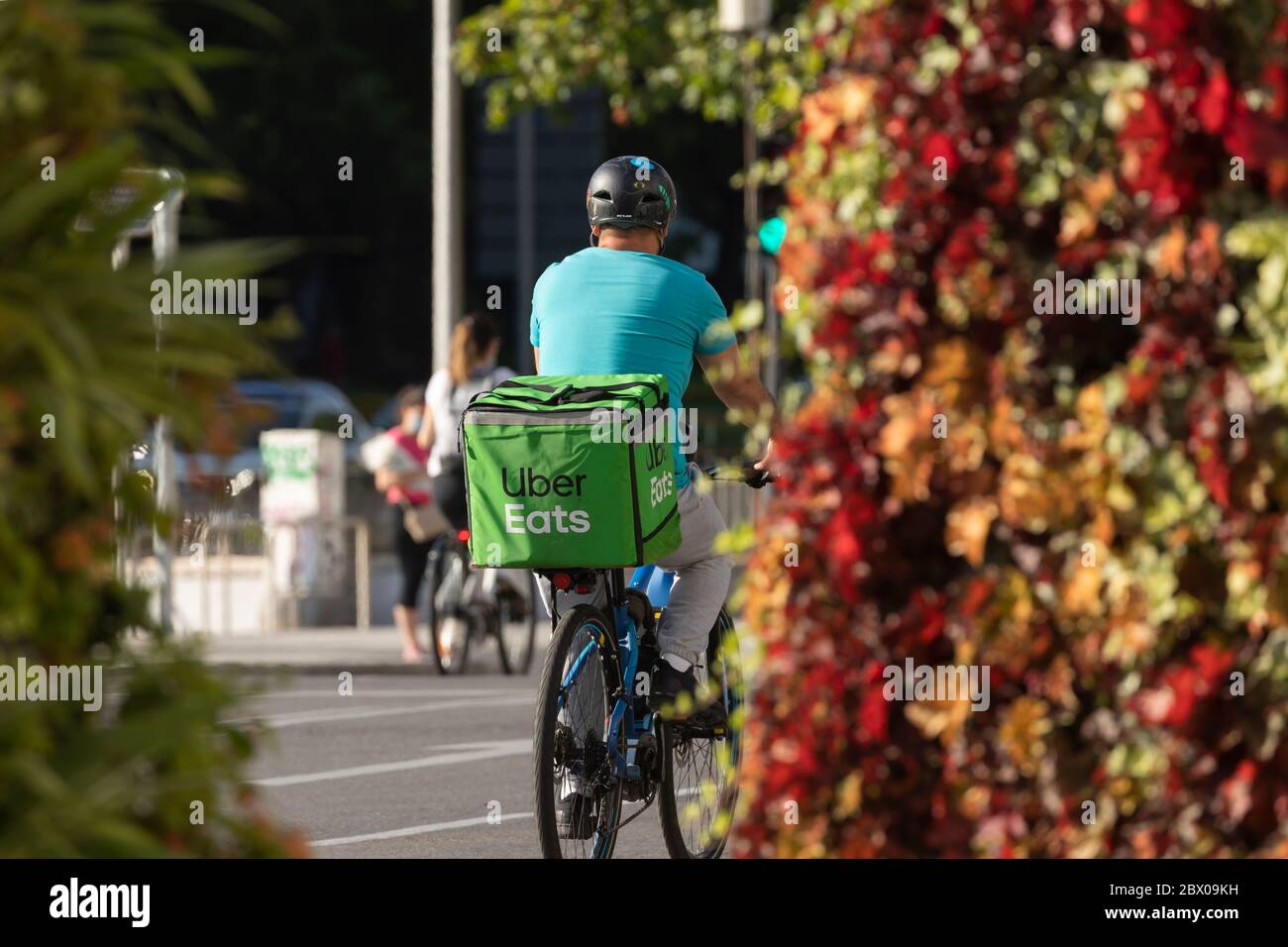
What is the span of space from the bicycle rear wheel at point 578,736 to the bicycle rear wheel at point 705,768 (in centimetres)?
32

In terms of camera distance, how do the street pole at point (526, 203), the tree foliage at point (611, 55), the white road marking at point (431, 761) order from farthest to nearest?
the street pole at point (526, 203) → the tree foliage at point (611, 55) → the white road marking at point (431, 761)

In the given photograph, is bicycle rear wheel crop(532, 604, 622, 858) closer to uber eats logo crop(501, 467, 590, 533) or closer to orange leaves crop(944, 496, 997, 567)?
uber eats logo crop(501, 467, 590, 533)

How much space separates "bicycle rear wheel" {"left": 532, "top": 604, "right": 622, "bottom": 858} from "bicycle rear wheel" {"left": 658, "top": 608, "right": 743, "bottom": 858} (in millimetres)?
322

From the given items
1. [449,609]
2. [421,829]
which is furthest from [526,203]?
[421,829]

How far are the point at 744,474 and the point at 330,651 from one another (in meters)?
10.3

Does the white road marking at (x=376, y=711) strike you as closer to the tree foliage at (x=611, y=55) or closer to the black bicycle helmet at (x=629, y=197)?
the black bicycle helmet at (x=629, y=197)

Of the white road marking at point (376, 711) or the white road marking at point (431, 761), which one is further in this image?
the white road marking at point (376, 711)

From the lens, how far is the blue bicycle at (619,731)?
247 inches

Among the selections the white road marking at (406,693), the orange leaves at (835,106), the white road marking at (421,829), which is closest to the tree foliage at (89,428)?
the orange leaves at (835,106)

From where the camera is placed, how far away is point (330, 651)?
657 inches

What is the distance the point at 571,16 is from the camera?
20719 mm

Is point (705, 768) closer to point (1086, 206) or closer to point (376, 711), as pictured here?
point (1086, 206)
